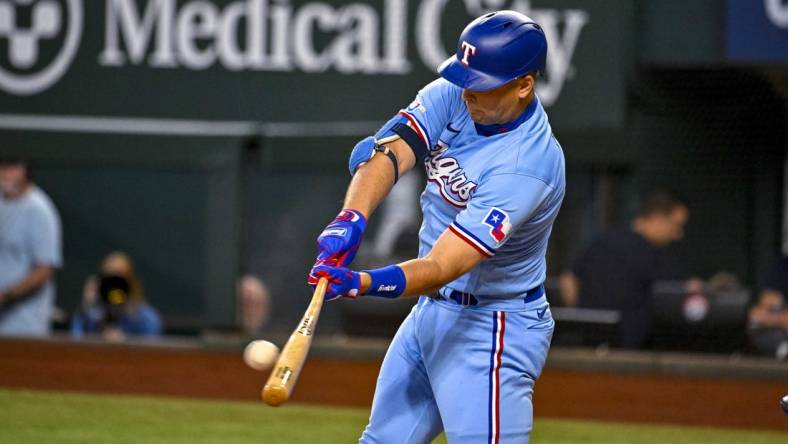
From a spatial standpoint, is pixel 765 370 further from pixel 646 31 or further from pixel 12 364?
pixel 12 364

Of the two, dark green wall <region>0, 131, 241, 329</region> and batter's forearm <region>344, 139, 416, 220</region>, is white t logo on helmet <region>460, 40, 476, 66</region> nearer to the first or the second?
batter's forearm <region>344, 139, 416, 220</region>

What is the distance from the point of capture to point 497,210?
3.08m

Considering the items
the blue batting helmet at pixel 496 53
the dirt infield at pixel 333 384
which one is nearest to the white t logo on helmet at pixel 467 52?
the blue batting helmet at pixel 496 53

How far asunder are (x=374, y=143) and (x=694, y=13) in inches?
185

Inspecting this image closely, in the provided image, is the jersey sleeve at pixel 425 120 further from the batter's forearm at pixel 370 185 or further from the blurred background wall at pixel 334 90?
the blurred background wall at pixel 334 90

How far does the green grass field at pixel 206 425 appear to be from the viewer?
581 cm

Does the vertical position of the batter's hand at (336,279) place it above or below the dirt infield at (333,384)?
above

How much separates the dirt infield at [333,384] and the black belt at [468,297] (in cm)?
349

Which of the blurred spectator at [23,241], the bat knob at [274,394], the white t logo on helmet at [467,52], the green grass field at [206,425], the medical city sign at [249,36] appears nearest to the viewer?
the bat knob at [274,394]

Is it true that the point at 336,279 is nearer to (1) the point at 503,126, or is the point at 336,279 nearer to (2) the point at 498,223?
(2) the point at 498,223

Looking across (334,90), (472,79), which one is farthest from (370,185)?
(334,90)

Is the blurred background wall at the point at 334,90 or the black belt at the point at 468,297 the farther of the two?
the blurred background wall at the point at 334,90

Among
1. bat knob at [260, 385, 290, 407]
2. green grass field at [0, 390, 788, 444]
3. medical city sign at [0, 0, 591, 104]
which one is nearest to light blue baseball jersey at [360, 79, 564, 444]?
bat knob at [260, 385, 290, 407]

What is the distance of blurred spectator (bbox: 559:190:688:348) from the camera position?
7.36 meters
